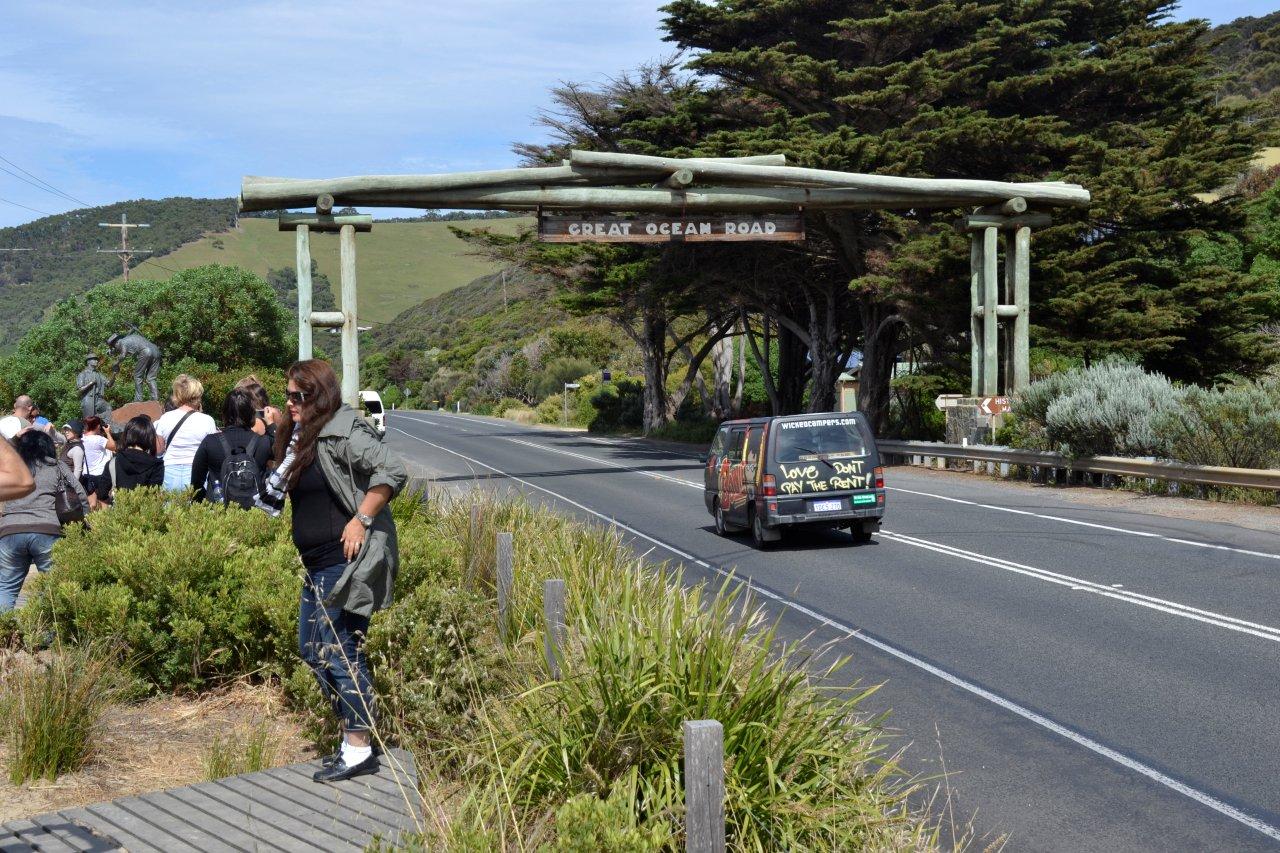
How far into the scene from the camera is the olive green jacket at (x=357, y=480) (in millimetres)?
6234

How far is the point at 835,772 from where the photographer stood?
205 inches

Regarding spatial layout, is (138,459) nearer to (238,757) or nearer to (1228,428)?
(238,757)

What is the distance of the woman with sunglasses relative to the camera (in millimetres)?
6219

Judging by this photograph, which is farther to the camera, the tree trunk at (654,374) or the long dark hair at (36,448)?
the tree trunk at (654,374)

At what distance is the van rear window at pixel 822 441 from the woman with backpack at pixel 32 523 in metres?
8.67

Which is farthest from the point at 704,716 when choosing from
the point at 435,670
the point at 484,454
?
the point at 484,454

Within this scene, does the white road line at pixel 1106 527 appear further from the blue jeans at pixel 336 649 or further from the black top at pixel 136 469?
the black top at pixel 136 469

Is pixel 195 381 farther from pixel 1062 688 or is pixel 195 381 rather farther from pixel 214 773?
pixel 1062 688

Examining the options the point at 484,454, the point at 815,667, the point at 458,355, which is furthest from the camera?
the point at 458,355

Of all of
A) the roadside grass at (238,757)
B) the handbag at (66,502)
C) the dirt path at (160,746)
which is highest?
the handbag at (66,502)

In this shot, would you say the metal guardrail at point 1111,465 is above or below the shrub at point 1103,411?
below

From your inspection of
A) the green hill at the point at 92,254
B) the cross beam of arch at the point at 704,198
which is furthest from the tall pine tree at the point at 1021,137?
the green hill at the point at 92,254

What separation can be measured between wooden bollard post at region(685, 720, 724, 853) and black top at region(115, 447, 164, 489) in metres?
9.06

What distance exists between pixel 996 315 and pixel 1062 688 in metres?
18.1
